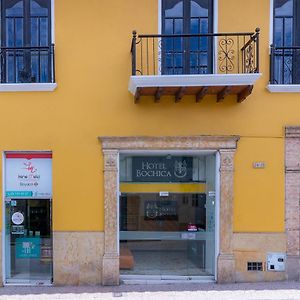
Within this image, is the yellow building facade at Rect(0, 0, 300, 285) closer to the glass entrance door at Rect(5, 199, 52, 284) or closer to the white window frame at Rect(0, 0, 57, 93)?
the white window frame at Rect(0, 0, 57, 93)

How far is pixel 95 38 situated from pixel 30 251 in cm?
443

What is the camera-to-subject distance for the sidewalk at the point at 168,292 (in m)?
6.10

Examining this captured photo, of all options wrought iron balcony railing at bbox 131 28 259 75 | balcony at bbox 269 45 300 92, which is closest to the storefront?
wrought iron balcony railing at bbox 131 28 259 75

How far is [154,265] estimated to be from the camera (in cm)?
704

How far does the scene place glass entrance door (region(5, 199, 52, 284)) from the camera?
22.3 ft

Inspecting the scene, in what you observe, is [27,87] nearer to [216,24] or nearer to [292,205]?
[216,24]

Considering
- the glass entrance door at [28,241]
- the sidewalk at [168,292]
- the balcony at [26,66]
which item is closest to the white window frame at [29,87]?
the balcony at [26,66]

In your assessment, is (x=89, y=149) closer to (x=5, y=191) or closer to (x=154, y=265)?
(x=5, y=191)

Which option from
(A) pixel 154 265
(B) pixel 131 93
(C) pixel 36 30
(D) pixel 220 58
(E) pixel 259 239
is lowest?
(A) pixel 154 265

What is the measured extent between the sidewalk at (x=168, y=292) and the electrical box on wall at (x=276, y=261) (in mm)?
275

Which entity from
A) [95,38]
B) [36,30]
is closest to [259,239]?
[95,38]

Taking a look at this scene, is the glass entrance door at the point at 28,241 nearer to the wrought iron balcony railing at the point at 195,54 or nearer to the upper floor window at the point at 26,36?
the upper floor window at the point at 26,36

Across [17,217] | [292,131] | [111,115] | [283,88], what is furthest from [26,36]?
[292,131]

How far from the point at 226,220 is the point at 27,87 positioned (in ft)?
15.1
